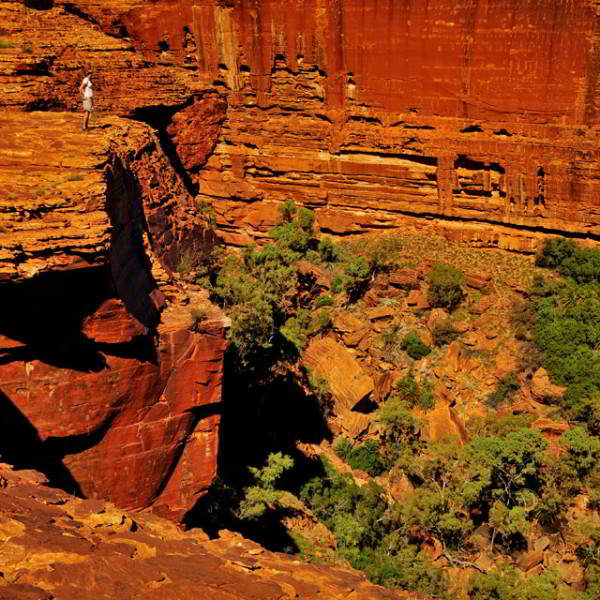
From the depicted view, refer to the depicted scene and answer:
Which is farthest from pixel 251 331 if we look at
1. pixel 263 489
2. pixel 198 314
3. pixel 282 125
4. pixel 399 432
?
pixel 282 125

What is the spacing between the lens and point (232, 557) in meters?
14.8

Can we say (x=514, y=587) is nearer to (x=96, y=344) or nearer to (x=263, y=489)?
(x=263, y=489)

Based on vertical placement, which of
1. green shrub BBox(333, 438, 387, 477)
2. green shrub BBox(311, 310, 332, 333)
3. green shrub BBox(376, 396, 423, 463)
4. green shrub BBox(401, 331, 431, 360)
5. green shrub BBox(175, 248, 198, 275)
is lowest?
green shrub BBox(333, 438, 387, 477)

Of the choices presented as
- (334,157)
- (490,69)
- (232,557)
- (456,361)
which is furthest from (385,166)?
(232,557)

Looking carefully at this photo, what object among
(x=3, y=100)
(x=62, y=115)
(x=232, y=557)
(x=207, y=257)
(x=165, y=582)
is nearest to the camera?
(x=165, y=582)

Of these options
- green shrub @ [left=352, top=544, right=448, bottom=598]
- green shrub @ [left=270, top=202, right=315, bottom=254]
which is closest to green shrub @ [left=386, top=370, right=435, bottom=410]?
green shrub @ [left=352, top=544, right=448, bottom=598]

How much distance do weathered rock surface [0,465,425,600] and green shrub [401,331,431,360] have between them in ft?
51.7

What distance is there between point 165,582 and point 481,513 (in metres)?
15.1

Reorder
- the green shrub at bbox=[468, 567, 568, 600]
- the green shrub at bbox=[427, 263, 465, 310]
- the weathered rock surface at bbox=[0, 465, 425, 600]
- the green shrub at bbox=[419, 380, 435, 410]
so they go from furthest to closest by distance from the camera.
Result: the green shrub at bbox=[427, 263, 465, 310] → the green shrub at bbox=[419, 380, 435, 410] → the green shrub at bbox=[468, 567, 568, 600] → the weathered rock surface at bbox=[0, 465, 425, 600]

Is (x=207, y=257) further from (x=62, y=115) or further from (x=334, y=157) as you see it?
(x=62, y=115)

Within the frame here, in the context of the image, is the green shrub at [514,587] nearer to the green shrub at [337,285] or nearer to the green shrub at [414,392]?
the green shrub at [414,392]

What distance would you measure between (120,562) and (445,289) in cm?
2112

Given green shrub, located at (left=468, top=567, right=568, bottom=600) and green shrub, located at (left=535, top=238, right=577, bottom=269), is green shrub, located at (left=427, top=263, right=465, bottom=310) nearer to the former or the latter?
green shrub, located at (left=535, top=238, right=577, bottom=269)

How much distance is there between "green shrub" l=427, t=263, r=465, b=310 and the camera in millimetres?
32469
